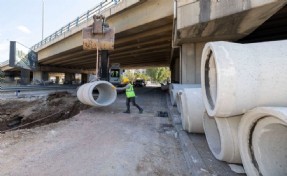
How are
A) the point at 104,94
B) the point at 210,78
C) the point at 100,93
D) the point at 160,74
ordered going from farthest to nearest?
the point at 160,74 < the point at 100,93 < the point at 104,94 < the point at 210,78

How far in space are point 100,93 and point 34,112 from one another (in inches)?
154

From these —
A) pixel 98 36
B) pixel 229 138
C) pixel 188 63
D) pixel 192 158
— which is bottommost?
pixel 192 158

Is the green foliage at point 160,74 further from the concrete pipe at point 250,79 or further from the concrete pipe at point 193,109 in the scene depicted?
the concrete pipe at point 250,79

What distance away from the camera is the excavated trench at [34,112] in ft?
41.2

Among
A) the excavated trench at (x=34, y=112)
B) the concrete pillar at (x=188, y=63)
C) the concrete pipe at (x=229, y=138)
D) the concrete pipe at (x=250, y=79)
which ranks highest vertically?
the concrete pillar at (x=188, y=63)

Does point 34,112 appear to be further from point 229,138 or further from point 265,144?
point 265,144

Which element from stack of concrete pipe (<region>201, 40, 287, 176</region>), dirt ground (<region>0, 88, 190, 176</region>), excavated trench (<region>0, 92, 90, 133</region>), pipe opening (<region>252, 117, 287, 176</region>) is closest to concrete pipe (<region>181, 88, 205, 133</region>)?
dirt ground (<region>0, 88, 190, 176</region>)

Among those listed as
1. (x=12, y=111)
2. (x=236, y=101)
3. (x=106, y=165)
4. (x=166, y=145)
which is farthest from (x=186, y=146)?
(x=12, y=111)

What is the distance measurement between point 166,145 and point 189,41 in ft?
26.6

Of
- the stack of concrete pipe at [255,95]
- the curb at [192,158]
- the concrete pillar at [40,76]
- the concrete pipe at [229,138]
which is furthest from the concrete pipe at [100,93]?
the concrete pillar at [40,76]

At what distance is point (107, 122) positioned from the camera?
9.12m

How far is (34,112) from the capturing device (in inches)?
549

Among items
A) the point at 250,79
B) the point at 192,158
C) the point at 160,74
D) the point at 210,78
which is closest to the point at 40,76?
the point at 160,74

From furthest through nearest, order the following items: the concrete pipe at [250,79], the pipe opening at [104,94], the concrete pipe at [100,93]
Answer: the pipe opening at [104,94], the concrete pipe at [100,93], the concrete pipe at [250,79]
